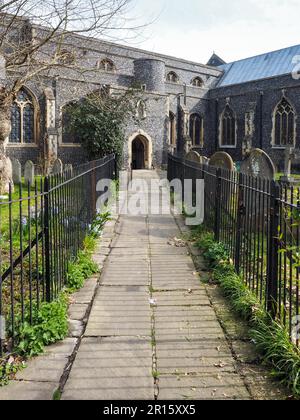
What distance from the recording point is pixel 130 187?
1551 cm

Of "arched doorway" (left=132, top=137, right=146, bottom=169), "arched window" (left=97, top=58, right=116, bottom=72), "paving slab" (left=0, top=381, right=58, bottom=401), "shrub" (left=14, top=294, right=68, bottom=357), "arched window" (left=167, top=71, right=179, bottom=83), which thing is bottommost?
"paving slab" (left=0, top=381, right=58, bottom=401)

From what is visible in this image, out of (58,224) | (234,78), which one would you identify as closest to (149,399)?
(58,224)

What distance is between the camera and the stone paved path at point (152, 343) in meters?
2.66

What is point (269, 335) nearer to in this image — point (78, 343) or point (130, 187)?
point (78, 343)

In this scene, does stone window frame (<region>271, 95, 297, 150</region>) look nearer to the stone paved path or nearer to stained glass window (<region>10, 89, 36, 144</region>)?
stained glass window (<region>10, 89, 36, 144</region>)

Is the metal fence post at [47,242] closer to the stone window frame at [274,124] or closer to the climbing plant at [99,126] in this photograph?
the climbing plant at [99,126]

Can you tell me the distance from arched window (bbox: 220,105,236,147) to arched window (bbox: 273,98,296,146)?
398 centimetres

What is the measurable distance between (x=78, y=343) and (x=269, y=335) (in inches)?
61.4

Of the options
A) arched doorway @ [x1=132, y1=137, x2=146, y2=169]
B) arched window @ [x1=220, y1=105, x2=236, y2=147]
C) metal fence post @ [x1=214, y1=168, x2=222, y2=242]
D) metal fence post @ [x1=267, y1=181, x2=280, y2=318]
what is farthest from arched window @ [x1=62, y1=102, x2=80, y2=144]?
metal fence post @ [x1=267, y1=181, x2=280, y2=318]

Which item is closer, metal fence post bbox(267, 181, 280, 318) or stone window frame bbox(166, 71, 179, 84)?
metal fence post bbox(267, 181, 280, 318)

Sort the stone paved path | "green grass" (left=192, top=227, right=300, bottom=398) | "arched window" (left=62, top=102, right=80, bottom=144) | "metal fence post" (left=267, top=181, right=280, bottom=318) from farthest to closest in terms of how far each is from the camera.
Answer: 1. "arched window" (left=62, top=102, right=80, bottom=144)
2. "metal fence post" (left=267, top=181, right=280, bottom=318)
3. "green grass" (left=192, top=227, right=300, bottom=398)
4. the stone paved path

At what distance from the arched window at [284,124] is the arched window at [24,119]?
16065 mm

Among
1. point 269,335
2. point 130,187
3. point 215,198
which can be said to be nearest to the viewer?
point 269,335

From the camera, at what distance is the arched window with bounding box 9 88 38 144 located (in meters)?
20.9
